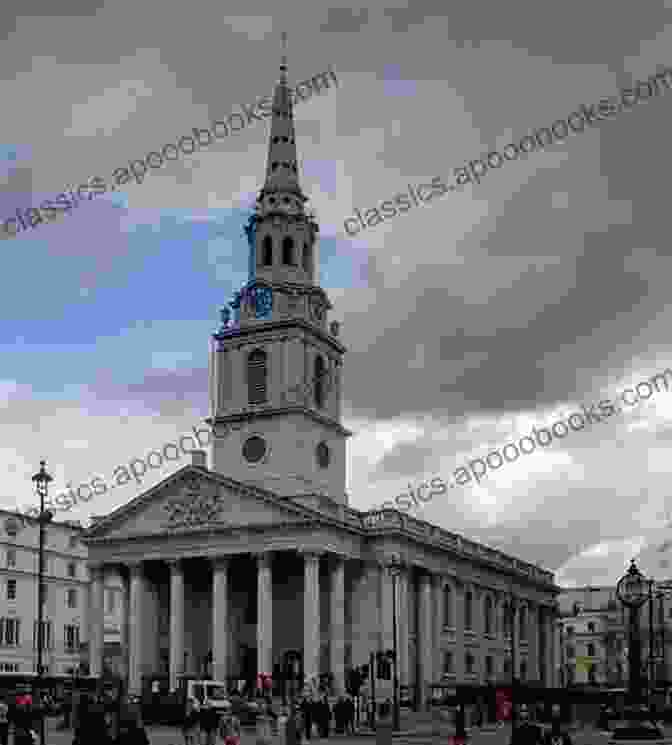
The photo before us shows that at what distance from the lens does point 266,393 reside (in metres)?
91.8

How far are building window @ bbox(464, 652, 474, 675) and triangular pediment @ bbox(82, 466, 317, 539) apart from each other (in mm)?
23146

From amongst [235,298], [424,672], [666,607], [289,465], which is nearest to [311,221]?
[235,298]

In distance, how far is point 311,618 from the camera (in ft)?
269

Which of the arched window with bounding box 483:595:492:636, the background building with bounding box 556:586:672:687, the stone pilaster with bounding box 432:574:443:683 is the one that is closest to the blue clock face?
the stone pilaster with bounding box 432:574:443:683

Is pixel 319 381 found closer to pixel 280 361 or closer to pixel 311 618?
pixel 280 361

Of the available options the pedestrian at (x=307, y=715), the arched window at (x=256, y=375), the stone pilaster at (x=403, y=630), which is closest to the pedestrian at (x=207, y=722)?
the pedestrian at (x=307, y=715)

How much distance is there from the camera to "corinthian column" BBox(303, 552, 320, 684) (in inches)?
3211

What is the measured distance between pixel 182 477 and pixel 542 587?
4760 cm

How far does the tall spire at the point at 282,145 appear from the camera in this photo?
96.7m

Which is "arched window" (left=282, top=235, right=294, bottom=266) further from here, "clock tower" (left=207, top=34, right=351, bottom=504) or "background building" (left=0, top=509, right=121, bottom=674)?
"background building" (left=0, top=509, right=121, bottom=674)

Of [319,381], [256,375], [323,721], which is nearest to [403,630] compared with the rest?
[319,381]

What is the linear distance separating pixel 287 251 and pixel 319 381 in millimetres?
9163

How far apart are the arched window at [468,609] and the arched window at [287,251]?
2814 cm

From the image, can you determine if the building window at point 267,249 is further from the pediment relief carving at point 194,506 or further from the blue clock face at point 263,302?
the pediment relief carving at point 194,506
